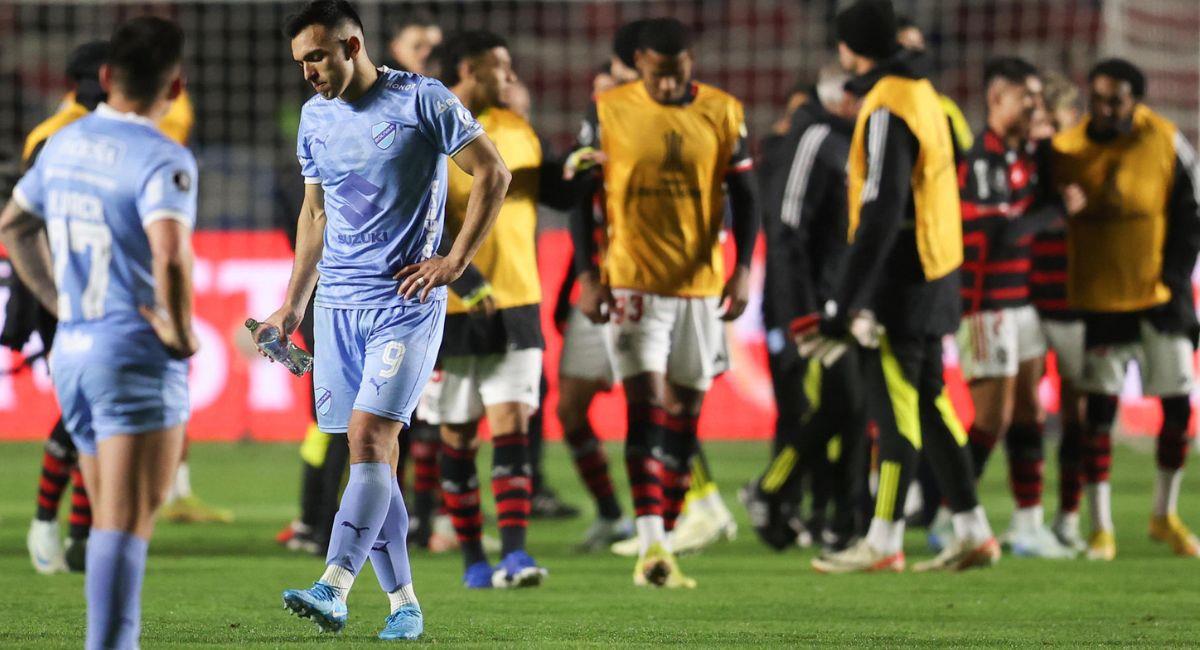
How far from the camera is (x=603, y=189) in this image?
7.07 metres

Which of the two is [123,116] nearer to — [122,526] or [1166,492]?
[122,526]

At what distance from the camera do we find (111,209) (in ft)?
13.2

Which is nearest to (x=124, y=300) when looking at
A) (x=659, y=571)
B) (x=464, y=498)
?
(x=464, y=498)

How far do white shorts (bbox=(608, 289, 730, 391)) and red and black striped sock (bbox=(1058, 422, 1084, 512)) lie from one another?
2121 mm

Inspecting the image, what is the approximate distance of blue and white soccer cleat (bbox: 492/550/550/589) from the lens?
6582 millimetres

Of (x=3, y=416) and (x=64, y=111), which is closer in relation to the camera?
(x=64, y=111)

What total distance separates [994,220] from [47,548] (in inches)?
165

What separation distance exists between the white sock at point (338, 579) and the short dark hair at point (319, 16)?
146 cm

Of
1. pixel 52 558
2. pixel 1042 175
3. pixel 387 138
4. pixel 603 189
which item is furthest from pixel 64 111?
pixel 1042 175

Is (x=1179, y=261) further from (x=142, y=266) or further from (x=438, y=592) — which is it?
(x=142, y=266)

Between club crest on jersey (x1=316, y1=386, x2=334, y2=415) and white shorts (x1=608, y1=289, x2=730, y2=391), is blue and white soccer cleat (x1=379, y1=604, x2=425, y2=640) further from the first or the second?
white shorts (x1=608, y1=289, x2=730, y2=391)

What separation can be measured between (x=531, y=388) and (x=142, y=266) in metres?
2.83

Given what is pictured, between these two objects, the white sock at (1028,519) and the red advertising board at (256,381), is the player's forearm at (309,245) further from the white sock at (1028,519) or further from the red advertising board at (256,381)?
the red advertising board at (256,381)

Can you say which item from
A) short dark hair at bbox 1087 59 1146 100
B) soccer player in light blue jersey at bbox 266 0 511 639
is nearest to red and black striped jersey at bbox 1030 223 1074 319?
short dark hair at bbox 1087 59 1146 100
